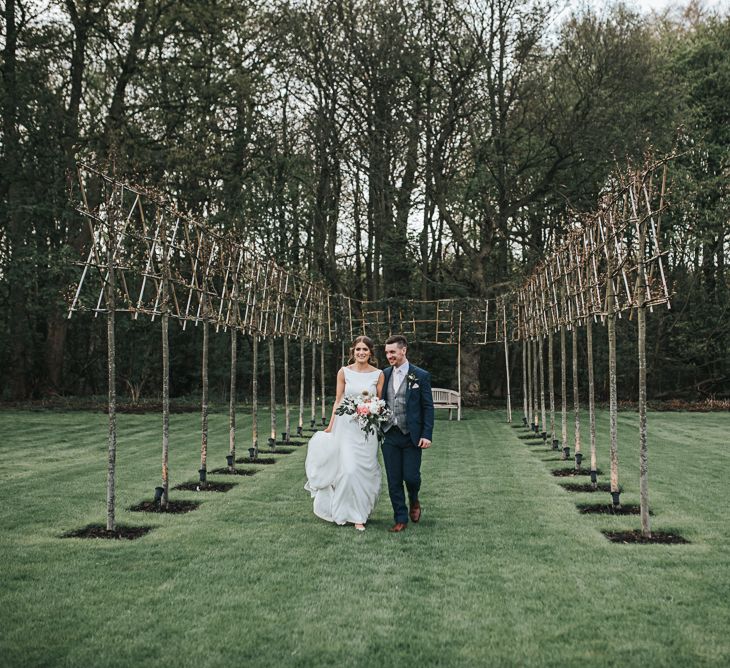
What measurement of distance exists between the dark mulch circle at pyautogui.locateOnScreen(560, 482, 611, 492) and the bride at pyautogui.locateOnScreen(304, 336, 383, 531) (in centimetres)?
345

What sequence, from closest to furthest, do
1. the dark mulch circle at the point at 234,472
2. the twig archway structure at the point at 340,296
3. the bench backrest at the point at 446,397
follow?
the twig archway structure at the point at 340,296, the dark mulch circle at the point at 234,472, the bench backrest at the point at 446,397

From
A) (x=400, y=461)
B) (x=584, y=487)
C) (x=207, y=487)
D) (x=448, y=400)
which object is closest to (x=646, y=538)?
(x=400, y=461)

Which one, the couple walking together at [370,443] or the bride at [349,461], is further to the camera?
the bride at [349,461]

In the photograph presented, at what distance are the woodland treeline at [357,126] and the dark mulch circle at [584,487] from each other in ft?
51.6

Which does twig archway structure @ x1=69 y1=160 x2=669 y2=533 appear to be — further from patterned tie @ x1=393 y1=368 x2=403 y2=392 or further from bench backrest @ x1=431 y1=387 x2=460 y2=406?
patterned tie @ x1=393 y1=368 x2=403 y2=392

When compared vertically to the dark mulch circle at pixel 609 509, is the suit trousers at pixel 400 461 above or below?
above

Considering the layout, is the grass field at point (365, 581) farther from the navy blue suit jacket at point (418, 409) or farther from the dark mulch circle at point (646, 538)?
the navy blue suit jacket at point (418, 409)

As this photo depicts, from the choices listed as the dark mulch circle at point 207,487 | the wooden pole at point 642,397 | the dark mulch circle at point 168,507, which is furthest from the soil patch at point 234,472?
the wooden pole at point 642,397

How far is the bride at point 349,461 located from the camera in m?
8.73

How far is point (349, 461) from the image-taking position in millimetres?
8797

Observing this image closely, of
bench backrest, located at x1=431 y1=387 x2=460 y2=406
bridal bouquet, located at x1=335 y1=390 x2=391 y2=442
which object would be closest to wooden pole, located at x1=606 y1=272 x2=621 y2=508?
bridal bouquet, located at x1=335 y1=390 x2=391 y2=442

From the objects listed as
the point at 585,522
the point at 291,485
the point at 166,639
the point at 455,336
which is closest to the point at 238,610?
the point at 166,639

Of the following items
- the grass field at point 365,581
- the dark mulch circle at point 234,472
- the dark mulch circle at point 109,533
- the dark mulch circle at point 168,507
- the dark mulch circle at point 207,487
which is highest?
the dark mulch circle at point 234,472

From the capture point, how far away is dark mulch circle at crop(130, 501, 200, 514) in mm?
9352
